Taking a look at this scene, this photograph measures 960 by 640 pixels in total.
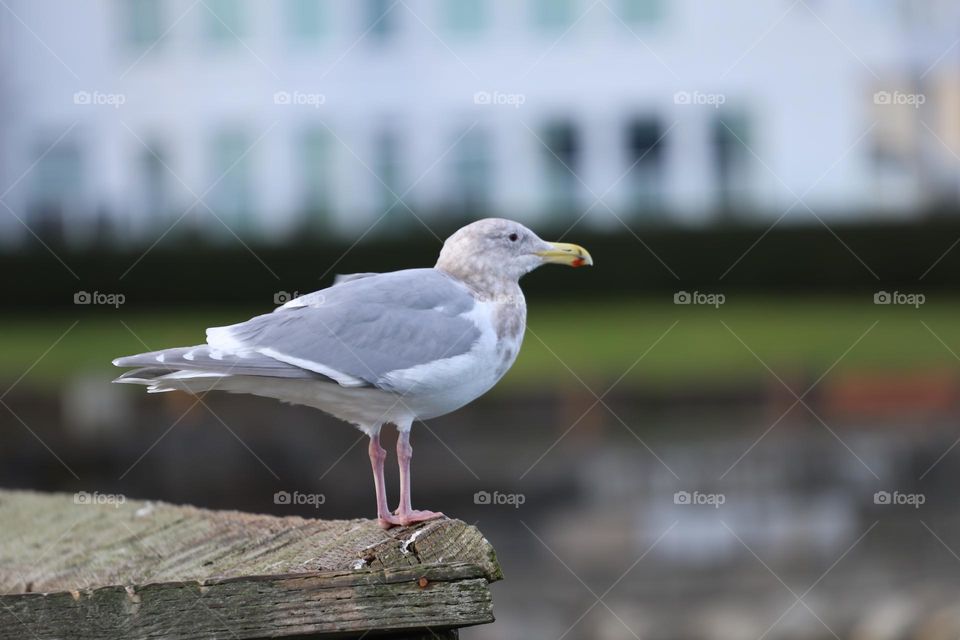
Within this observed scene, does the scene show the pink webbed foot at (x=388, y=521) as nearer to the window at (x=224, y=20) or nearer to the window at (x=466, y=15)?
the window at (x=466, y=15)

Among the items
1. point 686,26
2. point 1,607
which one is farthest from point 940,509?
point 686,26

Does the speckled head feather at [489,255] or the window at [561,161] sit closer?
the speckled head feather at [489,255]

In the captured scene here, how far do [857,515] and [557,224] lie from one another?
12.7 metres

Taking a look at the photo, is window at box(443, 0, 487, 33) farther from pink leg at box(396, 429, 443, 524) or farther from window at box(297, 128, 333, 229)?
pink leg at box(396, 429, 443, 524)

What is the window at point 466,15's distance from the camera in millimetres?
27875

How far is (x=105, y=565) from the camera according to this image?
10.9ft

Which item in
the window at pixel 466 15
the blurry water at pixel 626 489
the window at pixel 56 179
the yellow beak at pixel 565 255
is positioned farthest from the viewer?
the window at pixel 466 15

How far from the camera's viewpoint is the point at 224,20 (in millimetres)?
28109

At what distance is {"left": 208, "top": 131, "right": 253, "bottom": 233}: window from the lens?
27.5 metres

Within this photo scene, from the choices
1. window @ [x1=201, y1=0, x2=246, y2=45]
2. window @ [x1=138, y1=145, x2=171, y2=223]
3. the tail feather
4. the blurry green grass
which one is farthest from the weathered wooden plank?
window @ [x1=201, y1=0, x2=246, y2=45]

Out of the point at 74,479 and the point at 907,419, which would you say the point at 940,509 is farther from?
the point at 74,479

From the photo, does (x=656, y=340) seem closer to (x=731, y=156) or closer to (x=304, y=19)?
(x=731, y=156)

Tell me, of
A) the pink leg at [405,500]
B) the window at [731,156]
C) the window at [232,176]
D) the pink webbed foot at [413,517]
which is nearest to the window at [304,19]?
the window at [232,176]

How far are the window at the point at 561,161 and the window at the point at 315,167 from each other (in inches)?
190
